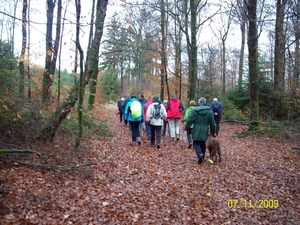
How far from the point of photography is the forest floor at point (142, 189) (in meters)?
4.02

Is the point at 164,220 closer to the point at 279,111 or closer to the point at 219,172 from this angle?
the point at 219,172

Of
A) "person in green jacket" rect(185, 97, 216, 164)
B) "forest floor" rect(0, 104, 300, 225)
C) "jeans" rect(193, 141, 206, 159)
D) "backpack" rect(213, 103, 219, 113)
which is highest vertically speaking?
"backpack" rect(213, 103, 219, 113)

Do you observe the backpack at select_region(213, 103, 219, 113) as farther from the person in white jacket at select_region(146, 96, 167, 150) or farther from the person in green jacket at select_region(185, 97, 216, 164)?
the person in green jacket at select_region(185, 97, 216, 164)

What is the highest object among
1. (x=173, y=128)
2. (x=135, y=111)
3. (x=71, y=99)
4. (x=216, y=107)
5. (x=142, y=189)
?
(x=71, y=99)

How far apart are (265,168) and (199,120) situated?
2401 millimetres

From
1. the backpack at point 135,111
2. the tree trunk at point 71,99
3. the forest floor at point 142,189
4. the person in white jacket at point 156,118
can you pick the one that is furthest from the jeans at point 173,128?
the tree trunk at point 71,99

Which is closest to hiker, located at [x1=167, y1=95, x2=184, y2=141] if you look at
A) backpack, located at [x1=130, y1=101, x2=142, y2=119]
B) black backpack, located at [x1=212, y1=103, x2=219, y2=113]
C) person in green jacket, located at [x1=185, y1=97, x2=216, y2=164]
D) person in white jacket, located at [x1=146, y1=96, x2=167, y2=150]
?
person in white jacket, located at [x1=146, y1=96, x2=167, y2=150]

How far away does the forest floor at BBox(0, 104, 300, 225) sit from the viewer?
4.02 metres

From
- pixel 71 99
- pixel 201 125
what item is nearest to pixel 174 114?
pixel 201 125

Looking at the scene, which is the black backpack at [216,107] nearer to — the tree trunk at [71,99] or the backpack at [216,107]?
the backpack at [216,107]

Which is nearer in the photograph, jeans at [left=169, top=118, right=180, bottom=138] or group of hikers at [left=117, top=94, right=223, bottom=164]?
group of hikers at [left=117, top=94, right=223, bottom=164]

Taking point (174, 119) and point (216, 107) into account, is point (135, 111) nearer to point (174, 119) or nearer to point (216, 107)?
point (174, 119)

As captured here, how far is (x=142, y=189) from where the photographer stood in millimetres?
5227

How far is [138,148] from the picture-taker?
348 inches
